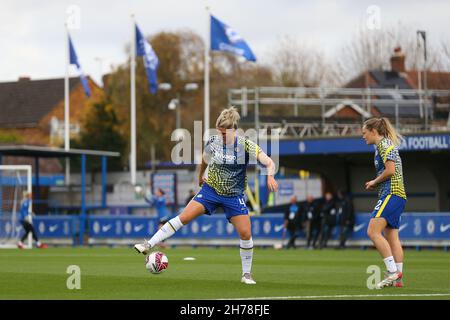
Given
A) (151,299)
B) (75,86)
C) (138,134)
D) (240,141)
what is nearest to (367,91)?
(240,141)

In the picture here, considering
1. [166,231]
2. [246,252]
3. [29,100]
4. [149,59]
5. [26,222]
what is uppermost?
[29,100]

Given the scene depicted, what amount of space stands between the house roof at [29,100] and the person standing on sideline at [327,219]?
60772 mm

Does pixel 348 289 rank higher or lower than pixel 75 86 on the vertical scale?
lower

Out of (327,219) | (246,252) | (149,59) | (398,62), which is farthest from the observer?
(398,62)

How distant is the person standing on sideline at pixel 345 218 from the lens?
113 feet

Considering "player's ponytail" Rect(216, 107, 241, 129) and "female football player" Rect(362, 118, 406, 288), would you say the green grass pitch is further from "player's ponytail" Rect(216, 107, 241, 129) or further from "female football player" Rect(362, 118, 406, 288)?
"player's ponytail" Rect(216, 107, 241, 129)

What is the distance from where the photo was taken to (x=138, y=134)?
81.9 m

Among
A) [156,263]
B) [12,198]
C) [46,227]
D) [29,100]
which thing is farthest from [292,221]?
[29,100]

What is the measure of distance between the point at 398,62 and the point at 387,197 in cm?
5234

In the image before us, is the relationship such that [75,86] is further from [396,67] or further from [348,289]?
[348,289]

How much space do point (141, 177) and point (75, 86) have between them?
29.3 meters

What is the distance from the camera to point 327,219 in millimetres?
34875

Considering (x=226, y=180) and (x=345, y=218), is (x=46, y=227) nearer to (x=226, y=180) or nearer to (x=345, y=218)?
(x=345, y=218)

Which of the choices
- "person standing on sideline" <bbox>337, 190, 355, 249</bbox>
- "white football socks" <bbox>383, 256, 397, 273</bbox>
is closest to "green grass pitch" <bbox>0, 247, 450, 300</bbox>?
"white football socks" <bbox>383, 256, 397, 273</bbox>
